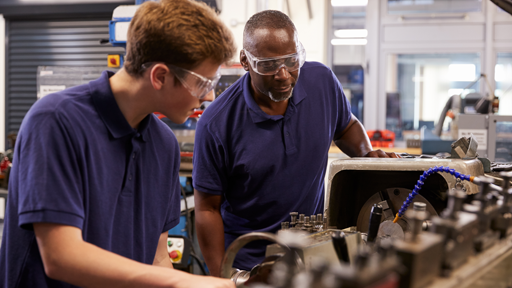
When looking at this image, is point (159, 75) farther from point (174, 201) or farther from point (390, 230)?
point (390, 230)

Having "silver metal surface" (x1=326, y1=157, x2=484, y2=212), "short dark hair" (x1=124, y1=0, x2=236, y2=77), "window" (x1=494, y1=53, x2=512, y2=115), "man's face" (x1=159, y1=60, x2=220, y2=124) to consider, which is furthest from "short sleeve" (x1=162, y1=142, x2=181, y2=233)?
"window" (x1=494, y1=53, x2=512, y2=115)

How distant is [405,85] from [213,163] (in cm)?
429

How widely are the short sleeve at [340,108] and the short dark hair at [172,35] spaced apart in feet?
2.33

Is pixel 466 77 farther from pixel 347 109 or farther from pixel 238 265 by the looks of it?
pixel 238 265

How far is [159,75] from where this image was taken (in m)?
0.85

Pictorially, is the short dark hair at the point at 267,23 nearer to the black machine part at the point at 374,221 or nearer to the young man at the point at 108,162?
the young man at the point at 108,162

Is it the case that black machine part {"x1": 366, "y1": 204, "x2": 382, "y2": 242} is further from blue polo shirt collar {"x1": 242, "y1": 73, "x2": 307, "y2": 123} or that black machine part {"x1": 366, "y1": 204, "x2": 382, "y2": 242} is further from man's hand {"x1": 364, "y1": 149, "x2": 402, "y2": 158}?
blue polo shirt collar {"x1": 242, "y1": 73, "x2": 307, "y2": 123}

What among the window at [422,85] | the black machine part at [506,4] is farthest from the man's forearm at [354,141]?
the window at [422,85]

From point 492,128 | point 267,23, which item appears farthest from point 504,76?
point 267,23

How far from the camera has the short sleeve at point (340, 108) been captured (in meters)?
1.50

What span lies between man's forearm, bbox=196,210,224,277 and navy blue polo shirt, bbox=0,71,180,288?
0.98 ft

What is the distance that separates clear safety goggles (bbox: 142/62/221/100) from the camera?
0.86m

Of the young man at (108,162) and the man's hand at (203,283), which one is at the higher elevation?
the young man at (108,162)

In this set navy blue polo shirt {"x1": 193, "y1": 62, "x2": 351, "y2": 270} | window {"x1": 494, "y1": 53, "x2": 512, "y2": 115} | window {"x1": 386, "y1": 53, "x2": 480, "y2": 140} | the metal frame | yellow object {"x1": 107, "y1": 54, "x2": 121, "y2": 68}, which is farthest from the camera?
window {"x1": 386, "y1": 53, "x2": 480, "y2": 140}
